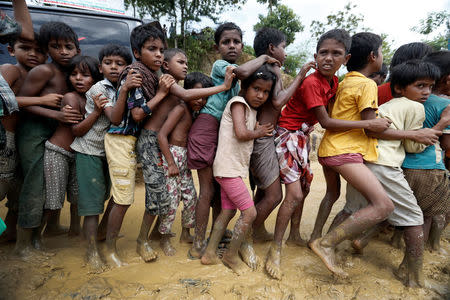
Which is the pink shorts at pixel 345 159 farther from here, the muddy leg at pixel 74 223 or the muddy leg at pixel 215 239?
the muddy leg at pixel 74 223

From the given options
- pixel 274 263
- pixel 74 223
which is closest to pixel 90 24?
pixel 74 223

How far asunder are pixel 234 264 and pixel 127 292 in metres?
0.84

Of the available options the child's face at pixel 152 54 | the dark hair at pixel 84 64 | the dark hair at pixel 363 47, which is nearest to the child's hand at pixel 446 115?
the dark hair at pixel 363 47

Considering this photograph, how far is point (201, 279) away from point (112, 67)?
1929 millimetres

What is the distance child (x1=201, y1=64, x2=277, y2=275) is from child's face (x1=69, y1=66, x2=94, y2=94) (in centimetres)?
123

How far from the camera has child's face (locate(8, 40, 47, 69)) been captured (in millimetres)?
2189

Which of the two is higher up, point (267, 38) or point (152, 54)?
point (267, 38)

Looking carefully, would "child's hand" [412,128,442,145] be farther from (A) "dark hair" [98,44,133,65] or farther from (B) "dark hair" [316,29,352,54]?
(A) "dark hair" [98,44,133,65]

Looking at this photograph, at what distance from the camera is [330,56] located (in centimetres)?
206

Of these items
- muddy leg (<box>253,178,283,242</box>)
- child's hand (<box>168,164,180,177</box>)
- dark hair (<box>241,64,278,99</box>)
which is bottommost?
muddy leg (<box>253,178,283,242</box>)

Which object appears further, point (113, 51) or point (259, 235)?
point (259, 235)

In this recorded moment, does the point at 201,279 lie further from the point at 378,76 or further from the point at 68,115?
the point at 378,76

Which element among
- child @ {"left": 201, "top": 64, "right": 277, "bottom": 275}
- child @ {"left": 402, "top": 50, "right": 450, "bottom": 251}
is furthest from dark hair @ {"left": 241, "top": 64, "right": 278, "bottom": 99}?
child @ {"left": 402, "top": 50, "right": 450, "bottom": 251}

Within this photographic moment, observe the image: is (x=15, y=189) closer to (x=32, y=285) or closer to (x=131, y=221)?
(x=32, y=285)
